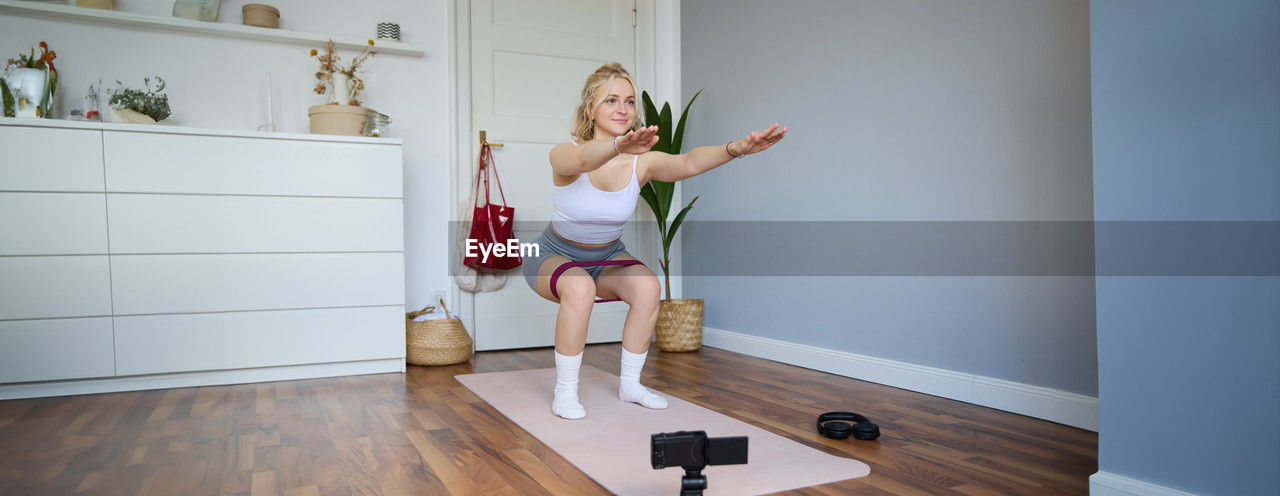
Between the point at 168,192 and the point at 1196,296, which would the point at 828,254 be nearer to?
the point at 1196,296

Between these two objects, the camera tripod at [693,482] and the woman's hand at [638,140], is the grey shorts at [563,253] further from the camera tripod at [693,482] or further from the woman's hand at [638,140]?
the camera tripod at [693,482]

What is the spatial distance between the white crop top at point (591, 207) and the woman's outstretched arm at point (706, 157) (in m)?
0.08

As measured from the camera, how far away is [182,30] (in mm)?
3338

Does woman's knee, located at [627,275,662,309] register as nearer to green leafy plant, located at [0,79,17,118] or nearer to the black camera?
the black camera

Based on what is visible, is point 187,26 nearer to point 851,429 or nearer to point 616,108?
point 616,108

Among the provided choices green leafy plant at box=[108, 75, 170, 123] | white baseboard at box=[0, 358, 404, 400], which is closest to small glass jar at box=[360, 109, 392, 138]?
green leafy plant at box=[108, 75, 170, 123]

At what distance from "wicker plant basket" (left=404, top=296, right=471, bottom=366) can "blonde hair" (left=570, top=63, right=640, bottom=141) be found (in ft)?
4.47

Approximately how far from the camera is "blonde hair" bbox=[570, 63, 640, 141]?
2.33 metres

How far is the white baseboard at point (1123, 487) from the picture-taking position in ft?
4.60

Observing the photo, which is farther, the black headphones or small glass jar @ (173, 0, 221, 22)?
small glass jar @ (173, 0, 221, 22)

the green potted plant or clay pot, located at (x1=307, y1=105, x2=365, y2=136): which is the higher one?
clay pot, located at (x1=307, y1=105, x2=365, y2=136)

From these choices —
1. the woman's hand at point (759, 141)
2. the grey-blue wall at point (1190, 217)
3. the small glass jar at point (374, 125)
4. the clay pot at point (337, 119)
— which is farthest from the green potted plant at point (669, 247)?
the grey-blue wall at point (1190, 217)

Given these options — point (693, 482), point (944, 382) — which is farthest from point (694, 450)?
point (944, 382)

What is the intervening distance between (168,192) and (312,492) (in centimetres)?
184
